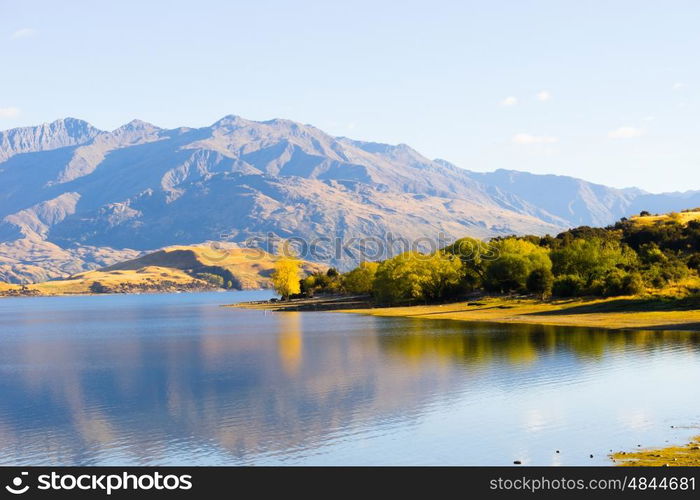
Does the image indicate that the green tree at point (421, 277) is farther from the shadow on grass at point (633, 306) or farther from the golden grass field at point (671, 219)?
the golden grass field at point (671, 219)

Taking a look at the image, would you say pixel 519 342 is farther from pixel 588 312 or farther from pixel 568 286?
pixel 568 286

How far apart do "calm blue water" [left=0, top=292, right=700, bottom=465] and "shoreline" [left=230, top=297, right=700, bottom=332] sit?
23.8 feet

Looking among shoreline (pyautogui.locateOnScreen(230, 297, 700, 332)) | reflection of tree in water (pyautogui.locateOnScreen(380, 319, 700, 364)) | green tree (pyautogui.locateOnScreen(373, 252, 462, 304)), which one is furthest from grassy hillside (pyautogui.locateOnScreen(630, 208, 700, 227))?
reflection of tree in water (pyautogui.locateOnScreen(380, 319, 700, 364))

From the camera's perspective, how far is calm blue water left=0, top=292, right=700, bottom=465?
117 feet

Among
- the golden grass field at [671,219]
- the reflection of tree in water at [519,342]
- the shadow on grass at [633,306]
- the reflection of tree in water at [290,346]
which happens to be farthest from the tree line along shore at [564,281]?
the reflection of tree in water at [290,346]

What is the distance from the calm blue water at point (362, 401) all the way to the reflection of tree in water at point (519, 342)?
0.79ft

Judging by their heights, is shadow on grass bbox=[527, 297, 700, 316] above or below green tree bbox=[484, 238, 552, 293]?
below

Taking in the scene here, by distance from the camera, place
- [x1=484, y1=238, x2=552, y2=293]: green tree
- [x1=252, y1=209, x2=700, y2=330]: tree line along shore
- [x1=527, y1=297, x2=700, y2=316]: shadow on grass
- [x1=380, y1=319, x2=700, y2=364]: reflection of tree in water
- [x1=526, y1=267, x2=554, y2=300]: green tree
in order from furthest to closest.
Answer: [x1=484, y1=238, x2=552, y2=293]: green tree, [x1=526, y1=267, x2=554, y2=300]: green tree, [x1=252, y1=209, x2=700, y2=330]: tree line along shore, [x1=527, y1=297, x2=700, y2=316]: shadow on grass, [x1=380, y1=319, x2=700, y2=364]: reflection of tree in water

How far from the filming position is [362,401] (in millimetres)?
48281

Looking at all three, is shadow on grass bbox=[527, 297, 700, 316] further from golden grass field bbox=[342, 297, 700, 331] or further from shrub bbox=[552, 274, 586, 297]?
shrub bbox=[552, 274, 586, 297]

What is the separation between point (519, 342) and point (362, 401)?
34.5 m

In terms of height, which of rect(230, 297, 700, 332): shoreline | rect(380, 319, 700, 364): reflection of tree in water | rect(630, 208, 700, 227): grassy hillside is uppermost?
rect(630, 208, 700, 227): grassy hillside

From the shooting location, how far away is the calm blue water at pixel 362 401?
117 feet

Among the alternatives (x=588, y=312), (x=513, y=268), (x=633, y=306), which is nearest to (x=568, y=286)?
(x=513, y=268)
